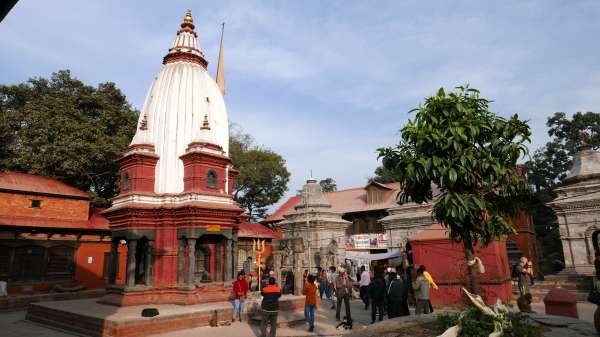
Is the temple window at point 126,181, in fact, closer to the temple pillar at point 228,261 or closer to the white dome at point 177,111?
the white dome at point 177,111

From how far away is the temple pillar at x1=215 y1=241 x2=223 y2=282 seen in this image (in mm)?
17453

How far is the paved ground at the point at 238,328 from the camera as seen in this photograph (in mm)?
11936

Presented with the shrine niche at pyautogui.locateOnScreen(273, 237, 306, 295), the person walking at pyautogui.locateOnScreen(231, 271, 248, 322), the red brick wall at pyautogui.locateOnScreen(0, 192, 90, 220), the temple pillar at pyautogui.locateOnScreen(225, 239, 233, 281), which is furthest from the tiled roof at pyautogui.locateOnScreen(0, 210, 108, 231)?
the person walking at pyautogui.locateOnScreen(231, 271, 248, 322)

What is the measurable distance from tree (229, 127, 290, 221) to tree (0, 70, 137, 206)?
49.9 ft

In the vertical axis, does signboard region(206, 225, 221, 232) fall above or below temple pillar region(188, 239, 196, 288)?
above

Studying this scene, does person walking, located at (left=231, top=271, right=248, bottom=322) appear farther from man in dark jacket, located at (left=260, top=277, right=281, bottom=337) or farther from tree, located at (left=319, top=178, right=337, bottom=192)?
tree, located at (left=319, top=178, right=337, bottom=192)

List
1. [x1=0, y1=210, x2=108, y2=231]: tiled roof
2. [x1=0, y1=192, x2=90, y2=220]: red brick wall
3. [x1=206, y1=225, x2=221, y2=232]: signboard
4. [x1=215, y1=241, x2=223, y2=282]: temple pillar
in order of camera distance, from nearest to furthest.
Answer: [x1=206, y1=225, x2=221, y2=232]: signboard, [x1=215, y1=241, x2=223, y2=282]: temple pillar, [x1=0, y1=210, x2=108, y2=231]: tiled roof, [x1=0, y1=192, x2=90, y2=220]: red brick wall

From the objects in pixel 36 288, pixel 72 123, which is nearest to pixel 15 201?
pixel 36 288

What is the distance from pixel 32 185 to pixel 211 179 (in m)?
12.5

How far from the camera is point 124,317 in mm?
11750

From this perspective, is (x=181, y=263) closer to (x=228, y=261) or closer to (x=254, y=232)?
(x=228, y=261)

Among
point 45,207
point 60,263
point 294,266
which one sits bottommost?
point 294,266

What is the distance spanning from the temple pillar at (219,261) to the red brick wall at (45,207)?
38.8ft

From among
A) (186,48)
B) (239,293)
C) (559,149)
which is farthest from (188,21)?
(559,149)
